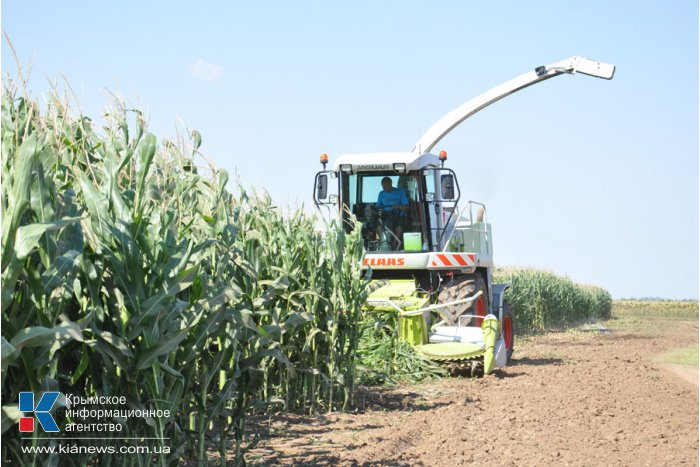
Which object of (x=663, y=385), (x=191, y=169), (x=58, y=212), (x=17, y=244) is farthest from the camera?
(x=663, y=385)

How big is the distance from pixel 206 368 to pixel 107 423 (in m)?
0.79

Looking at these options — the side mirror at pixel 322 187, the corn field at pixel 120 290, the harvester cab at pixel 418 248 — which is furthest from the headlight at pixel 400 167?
the corn field at pixel 120 290

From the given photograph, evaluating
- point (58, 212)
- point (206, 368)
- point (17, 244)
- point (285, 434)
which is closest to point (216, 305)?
point (206, 368)

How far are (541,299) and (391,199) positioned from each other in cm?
1437

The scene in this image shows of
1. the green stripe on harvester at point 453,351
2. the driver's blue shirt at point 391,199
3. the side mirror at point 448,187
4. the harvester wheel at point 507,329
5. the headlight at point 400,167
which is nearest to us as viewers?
the green stripe on harvester at point 453,351

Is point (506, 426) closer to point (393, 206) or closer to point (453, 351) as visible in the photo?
point (453, 351)

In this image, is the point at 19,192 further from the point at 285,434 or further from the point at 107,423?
the point at 285,434

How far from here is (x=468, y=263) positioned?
9.19 meters

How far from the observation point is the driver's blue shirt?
9.30 metres

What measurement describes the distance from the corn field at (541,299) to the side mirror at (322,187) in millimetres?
9169

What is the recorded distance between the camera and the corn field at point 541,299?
20.1m

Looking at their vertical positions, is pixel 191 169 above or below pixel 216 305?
above

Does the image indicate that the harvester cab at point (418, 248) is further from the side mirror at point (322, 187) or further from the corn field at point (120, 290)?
the corn field at point (120, 290)
